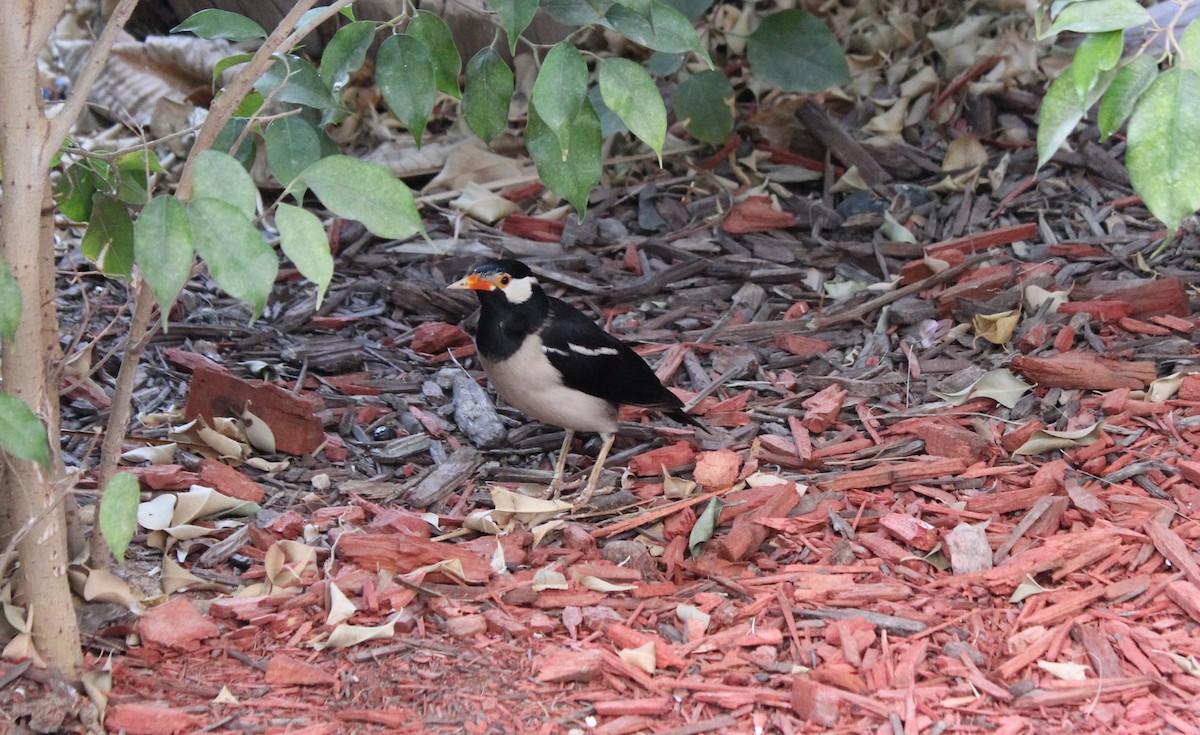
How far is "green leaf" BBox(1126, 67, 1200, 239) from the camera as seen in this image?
2.24 metres

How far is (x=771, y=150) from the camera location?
266 inches

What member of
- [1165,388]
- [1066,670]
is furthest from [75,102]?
[1165,388]

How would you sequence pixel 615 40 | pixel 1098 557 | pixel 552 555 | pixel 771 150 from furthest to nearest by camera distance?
pixel 615 40 → pixel 771 150 → pixel 552 555 → pixel 1098 557

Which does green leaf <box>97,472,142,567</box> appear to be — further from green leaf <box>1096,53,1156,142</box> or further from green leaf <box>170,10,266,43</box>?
green leaf <box>1096,53,1156,142</box>

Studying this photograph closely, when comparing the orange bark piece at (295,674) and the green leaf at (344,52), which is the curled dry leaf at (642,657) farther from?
the green leaf at (344,52)

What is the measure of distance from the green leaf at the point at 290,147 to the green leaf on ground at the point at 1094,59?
190 cm

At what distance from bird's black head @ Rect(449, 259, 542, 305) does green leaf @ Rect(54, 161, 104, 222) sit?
1.90 meters

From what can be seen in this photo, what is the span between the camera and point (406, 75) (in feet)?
10.9

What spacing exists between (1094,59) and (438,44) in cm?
188

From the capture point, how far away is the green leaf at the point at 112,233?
3152 mm

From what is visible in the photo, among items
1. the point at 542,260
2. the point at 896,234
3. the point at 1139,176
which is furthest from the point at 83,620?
the point at 896,234

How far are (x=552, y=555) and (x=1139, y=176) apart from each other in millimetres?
2206

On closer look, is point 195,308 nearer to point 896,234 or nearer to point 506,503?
point 506,503


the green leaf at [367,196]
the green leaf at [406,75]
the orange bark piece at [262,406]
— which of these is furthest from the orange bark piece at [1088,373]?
the green leaf at [367,196]
